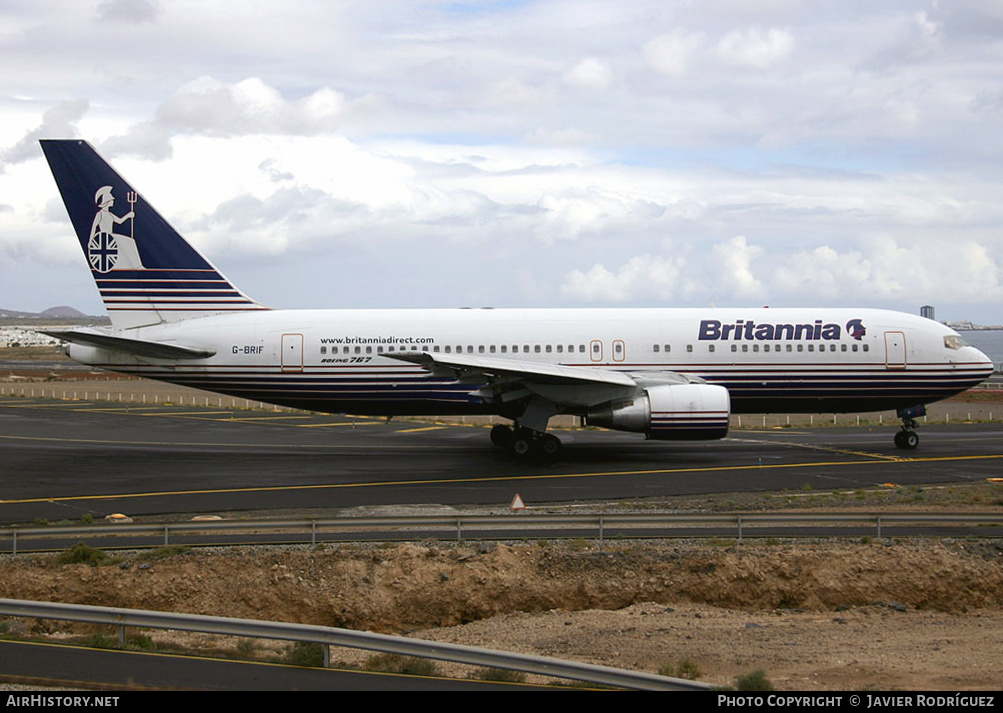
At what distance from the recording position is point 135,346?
31000mm

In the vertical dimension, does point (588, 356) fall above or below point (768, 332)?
below

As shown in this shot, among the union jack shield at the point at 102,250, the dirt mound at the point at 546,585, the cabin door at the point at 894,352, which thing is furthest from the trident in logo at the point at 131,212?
the cabin door at the point at 894,352

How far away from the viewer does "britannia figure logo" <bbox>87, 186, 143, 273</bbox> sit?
106 ft

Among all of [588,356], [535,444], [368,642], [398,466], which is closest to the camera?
[368,642]

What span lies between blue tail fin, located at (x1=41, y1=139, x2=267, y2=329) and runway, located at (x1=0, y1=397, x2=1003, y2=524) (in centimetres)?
514

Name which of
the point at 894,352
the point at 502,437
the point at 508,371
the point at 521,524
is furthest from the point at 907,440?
the point at 521,524

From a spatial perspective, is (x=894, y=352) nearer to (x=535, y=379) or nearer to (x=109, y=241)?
(x=535, y=379)

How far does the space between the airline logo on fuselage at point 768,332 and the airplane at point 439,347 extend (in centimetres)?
5

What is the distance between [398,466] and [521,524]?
11765 mm

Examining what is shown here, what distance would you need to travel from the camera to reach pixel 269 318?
32688 millimetres

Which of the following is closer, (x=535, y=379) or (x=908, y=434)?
(x=535, y=379)

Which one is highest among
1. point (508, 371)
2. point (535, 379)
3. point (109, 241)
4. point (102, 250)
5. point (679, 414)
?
point (109, 241)

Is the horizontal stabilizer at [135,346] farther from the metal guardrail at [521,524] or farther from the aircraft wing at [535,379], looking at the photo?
the metal guardrail at [521,524]

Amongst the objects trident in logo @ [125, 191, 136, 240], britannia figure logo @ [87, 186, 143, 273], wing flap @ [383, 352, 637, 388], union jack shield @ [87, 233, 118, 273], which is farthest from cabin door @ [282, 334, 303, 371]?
union jack shield @ [87, 233, 118, 273]
